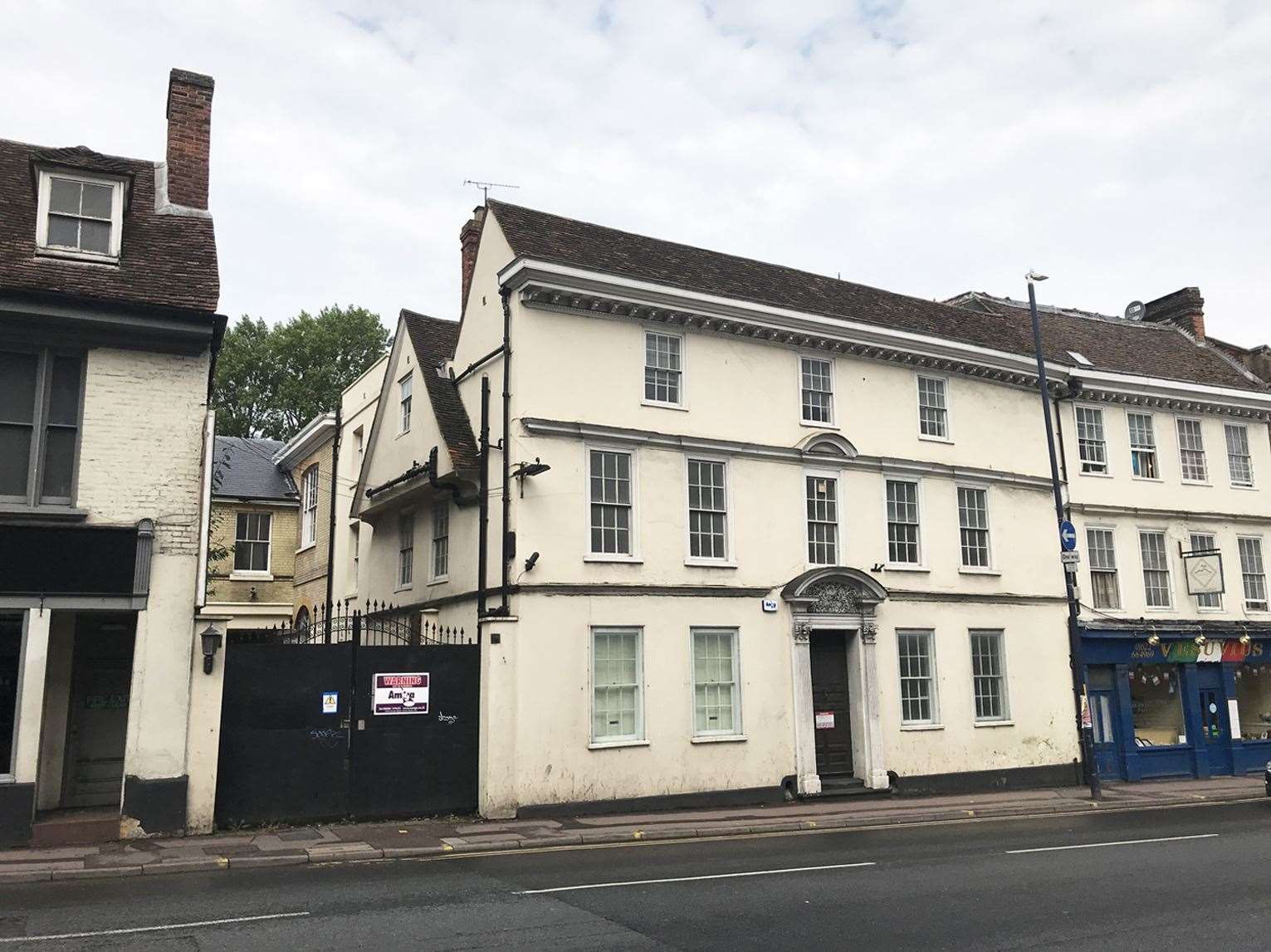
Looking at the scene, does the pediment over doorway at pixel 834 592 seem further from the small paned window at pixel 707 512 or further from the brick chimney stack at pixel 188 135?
the brick chimney stack at pixel 188 135

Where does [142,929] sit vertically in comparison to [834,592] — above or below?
below

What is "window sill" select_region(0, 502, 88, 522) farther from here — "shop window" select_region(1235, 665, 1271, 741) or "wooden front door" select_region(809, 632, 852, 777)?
"shop window" select_region(1235, 665, 1271, 741)

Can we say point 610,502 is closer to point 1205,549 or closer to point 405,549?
point 405,549

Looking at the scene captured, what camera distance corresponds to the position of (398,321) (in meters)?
25.0

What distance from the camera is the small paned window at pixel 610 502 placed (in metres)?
19.0

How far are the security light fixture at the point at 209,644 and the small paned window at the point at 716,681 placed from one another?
841cm

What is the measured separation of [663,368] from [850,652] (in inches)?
276

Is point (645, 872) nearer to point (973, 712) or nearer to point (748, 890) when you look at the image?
point (748, 890)

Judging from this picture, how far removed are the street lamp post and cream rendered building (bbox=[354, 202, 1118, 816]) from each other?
667 mm

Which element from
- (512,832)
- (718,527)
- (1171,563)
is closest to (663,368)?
(718,527)

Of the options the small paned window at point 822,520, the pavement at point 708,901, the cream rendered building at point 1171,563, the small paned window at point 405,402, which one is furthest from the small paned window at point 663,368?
the cream rendered building at point 1171,563

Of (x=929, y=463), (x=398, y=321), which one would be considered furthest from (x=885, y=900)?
(x=398, y=321)

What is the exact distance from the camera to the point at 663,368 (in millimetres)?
20188

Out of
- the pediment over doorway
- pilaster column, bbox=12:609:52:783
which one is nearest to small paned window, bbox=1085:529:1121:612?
the pediment over doorway
